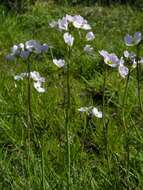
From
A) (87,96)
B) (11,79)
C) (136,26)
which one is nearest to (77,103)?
(87,96)

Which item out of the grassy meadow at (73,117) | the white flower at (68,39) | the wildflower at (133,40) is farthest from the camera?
the grassy meadow at (73,117)

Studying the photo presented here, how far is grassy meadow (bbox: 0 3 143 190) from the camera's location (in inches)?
88.2

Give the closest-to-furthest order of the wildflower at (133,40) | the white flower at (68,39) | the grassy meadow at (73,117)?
1. the white flower at (68,39)
2. the wildflower at (133,40)
3. the grassy meadow at (73,117)

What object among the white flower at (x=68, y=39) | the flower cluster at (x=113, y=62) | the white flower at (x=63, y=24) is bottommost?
the flower cluster at (x=113, y=62)

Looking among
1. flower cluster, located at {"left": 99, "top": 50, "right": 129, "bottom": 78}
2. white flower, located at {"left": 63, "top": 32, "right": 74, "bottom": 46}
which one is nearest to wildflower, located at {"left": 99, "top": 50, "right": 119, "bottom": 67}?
flower cluster, located at {"left": 99, "top": 50, "right": 129, "bottom": 78}

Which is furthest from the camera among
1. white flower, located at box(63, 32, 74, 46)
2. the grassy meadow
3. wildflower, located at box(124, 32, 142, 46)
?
the grassy meadow

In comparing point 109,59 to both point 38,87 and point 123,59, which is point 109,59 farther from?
point 38,87

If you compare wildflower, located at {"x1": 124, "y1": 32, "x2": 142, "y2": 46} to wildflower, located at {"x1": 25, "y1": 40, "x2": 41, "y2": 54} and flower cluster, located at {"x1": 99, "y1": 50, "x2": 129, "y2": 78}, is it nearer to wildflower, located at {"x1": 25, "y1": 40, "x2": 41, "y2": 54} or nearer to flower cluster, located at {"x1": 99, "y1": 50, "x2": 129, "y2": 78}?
flower cluster, located at {"x1": 99, "y1": 50, "x2": 129, "y2": 78}

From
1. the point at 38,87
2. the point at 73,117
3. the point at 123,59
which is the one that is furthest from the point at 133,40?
the point at 73,117

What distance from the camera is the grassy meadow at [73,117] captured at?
224 centimetres

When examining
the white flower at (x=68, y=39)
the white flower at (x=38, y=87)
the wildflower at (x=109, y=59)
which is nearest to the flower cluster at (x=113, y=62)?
the wildflower at (x=109, y=59)

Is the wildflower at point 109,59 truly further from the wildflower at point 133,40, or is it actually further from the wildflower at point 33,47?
the wildflower at point 33,47

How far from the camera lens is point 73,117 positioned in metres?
3.21

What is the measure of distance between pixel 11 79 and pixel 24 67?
0.32 meters
